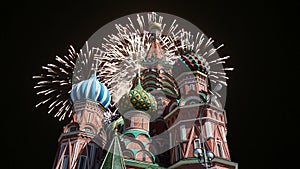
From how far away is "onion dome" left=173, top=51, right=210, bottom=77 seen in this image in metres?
24.9

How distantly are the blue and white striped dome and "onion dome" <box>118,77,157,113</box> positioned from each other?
2.47 metres

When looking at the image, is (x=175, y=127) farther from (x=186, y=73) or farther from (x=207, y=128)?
(x=186, y=73)

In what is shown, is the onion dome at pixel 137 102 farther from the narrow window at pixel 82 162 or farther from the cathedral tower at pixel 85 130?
the narrow window at pixel 82 162

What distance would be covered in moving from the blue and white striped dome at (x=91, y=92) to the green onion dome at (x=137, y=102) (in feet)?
8.10

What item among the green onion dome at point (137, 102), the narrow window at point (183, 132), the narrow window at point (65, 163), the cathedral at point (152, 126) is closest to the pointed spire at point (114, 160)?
the cathedral at point (152, 126)

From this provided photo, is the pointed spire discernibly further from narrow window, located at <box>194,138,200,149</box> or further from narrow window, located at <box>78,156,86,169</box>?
narrow window, located at <box>194,138,200,149</box>

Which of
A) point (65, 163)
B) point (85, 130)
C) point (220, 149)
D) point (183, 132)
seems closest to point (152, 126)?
point (183, 132)

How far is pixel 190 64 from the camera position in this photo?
25000 millimetres

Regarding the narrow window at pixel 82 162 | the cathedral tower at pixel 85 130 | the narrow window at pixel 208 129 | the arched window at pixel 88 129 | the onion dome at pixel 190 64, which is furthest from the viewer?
the onion dome at pixel 190 64

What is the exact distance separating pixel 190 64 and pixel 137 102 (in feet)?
18.7

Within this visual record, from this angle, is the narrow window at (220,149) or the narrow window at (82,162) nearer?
the narrow window at (220,149)

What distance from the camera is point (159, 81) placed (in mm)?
28859

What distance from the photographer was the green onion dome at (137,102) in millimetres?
23500

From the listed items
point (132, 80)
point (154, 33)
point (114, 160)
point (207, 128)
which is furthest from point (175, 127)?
point (154, 33)
